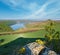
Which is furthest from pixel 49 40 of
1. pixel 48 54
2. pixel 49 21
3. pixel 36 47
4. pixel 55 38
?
pixel 48 54

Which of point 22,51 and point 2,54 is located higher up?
point 22,51

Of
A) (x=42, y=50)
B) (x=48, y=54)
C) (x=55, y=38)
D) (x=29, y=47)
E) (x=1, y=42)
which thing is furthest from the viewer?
(x=1, y=42)

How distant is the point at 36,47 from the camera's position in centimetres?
964

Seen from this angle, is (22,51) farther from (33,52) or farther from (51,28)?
(51,28)

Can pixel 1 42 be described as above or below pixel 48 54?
below

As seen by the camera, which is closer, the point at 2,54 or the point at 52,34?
the point at 2,54

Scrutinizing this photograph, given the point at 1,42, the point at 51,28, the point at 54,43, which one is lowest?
the point at 1,42

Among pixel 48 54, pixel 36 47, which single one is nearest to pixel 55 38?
pixel 36 47

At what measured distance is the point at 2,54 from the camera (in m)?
13.7

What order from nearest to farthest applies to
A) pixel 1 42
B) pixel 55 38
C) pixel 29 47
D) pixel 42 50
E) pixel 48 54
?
pixel 48 54
pixel 42 50
pixel 29 47
pixel 55 38
pixel 1 42

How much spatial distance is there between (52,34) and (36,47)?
18.1 feet

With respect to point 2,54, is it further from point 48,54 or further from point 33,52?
point 48,54

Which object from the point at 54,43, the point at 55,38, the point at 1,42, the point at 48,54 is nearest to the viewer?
the point at 48,54

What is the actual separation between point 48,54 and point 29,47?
84.6 inches
